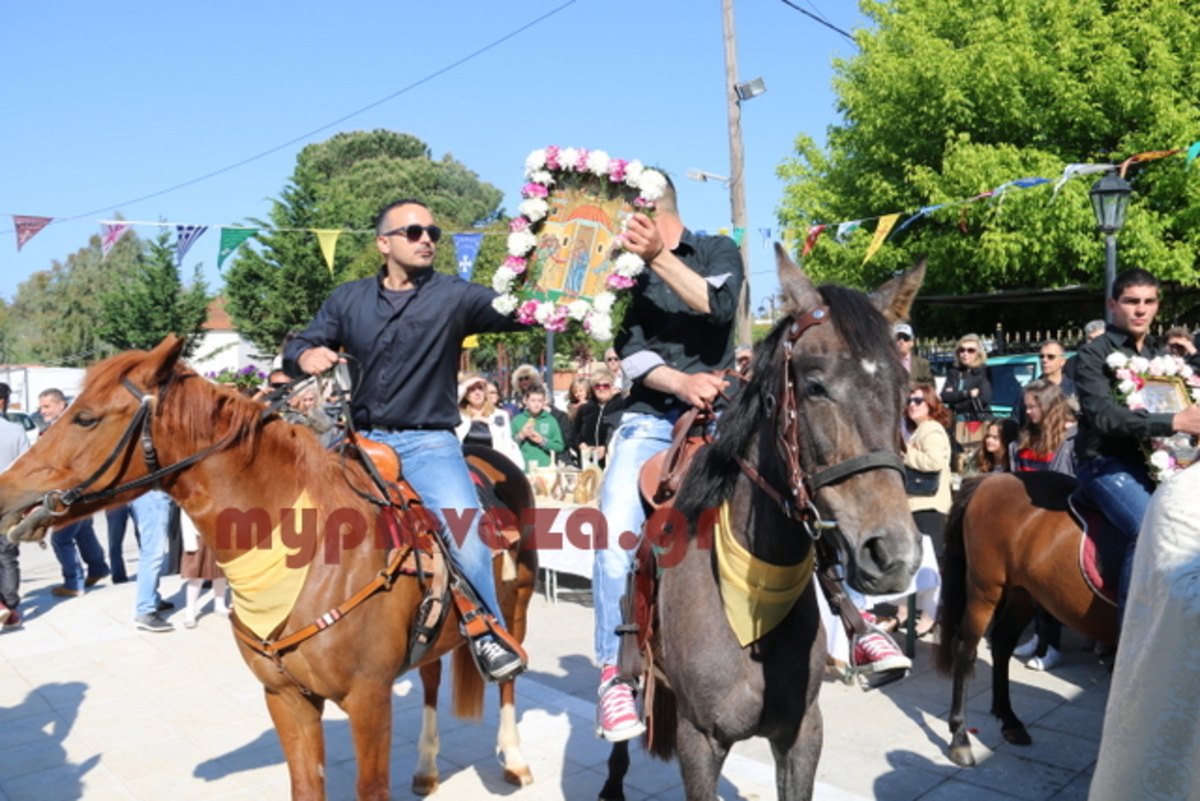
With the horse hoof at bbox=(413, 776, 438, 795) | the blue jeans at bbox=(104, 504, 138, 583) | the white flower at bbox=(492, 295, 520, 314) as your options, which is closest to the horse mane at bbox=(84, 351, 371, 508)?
the white flower at bbox=(492, 295, 520, 314)

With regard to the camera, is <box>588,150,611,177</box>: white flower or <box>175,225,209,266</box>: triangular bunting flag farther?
<box>175,225,209,266</box>: triangular bunting flag

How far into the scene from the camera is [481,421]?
9055 mm

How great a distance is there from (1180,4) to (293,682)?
64.0 ft

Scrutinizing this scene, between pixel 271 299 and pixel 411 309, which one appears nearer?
pixel 411 309

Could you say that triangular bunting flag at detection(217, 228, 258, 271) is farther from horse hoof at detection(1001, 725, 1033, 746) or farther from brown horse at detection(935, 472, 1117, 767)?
horse hoof at detection(1001, 725, 1033, 746)

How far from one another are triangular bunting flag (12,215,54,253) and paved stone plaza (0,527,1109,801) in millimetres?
8935

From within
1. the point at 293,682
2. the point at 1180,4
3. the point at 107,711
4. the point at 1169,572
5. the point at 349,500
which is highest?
the point at 1180,4

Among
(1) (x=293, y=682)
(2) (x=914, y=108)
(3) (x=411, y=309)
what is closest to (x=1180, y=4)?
(2) (x=914, y=108)

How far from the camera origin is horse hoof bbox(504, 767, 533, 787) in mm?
4724

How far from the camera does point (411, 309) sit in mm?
3943

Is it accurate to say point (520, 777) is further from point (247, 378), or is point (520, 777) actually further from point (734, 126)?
point (734, 126)

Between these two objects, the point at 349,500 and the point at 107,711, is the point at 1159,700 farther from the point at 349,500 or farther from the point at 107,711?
the point at 107,711

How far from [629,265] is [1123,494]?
2.89m

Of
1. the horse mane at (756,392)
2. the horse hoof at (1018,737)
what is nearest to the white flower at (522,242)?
the horse mane at (756,392)
